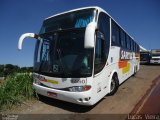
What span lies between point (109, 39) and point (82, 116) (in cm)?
328

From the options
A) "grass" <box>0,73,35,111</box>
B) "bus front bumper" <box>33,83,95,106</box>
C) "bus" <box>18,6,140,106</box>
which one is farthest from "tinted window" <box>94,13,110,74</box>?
"grass" <box>0,73,35,111</box>

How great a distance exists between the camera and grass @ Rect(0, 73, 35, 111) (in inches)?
276

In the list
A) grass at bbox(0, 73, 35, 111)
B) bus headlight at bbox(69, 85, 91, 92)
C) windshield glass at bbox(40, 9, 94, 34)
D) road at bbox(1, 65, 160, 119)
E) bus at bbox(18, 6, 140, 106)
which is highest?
windshield glass at bbox(40, 9, 94, 34)

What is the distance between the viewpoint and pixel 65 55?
6.47m

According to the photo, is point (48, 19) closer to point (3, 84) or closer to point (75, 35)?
point (75, 35)

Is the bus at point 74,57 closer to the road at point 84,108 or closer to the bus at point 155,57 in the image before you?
the road at point 84,108

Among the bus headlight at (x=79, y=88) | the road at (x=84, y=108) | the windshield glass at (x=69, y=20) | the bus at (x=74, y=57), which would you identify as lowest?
the road at (x=84, y=108)

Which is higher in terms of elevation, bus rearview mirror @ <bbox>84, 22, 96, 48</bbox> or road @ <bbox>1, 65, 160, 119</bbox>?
bus rearview mirror @ <bbox>84, 22, 96, 48</bbox>

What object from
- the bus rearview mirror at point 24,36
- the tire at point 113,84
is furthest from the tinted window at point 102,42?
the bus rearview mirror at point 24,36

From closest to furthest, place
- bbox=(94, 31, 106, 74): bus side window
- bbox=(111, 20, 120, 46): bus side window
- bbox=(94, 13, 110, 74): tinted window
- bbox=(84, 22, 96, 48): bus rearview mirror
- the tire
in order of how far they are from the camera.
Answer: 1. bbox=(84, 22, 96, 48): bus rearview mirror
2. bbox=(94, 31, 106, 74): bus side window
3. bbox=(94, 13, 110, 74): tinted window
4. the tire
5. bbox=(111, 20, 120, 46): bus side window

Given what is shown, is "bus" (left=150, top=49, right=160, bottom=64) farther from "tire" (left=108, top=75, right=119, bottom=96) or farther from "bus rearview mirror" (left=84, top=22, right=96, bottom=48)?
"bus rearview mirror" (left=84, top=22, right=96, bottom=48)

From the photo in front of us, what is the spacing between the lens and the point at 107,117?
5930 millimetres

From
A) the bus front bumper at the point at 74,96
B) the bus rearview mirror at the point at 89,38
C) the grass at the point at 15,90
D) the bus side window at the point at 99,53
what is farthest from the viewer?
the grass at the point at 15,90

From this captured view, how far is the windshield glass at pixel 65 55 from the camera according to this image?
614 centimetres
